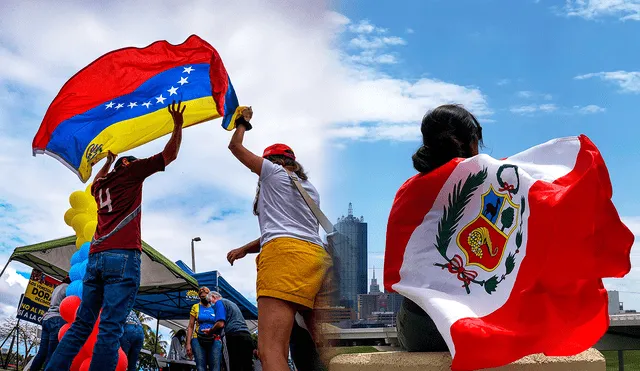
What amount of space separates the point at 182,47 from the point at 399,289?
11.6ft

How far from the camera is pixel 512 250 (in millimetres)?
2188

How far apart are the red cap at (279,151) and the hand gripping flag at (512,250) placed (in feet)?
2.35

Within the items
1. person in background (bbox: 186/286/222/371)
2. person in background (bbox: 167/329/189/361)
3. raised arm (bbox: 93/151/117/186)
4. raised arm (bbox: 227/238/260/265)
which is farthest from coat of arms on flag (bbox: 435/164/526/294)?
person in background (bbox: 167/329/189/361)

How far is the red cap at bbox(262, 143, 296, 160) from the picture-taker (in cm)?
302

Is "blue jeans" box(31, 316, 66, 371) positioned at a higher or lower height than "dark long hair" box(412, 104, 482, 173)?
lower

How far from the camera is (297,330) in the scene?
2.77m

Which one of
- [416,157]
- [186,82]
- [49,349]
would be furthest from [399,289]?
[49,349]

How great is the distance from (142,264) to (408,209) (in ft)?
31.8

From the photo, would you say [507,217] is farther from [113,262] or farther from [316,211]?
[113,262]

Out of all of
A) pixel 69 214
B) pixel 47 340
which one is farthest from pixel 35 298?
pixel 69 214

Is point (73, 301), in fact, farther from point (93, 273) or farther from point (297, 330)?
point (297, 330)

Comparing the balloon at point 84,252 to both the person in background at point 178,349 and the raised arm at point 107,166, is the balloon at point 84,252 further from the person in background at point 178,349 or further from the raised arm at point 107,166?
the person in background at point 178,349

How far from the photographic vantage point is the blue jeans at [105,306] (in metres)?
3.75

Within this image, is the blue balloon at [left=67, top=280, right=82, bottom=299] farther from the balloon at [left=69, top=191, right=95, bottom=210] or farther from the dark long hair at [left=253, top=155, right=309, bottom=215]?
the dark long hair at [left=253, top=155, right=309, bottom=215]
